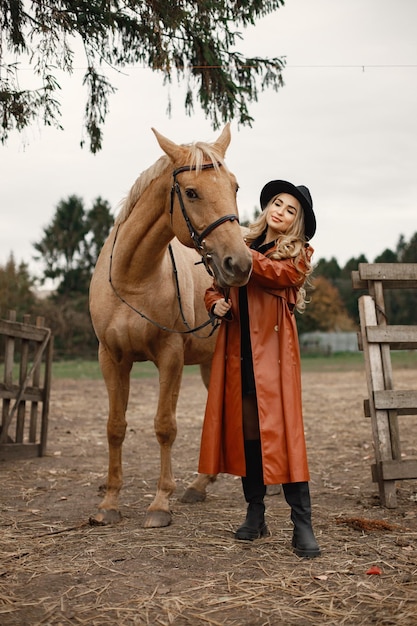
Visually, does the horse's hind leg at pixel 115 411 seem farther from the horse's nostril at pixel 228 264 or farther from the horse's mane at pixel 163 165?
the horse's nostril at pixel 228 264

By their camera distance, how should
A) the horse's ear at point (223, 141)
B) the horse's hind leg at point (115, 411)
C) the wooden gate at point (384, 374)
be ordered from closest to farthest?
the horse's ear at point (223, 141) → the horse's hind leg at point (115, 411) → the wooden gate at point (384, 374)

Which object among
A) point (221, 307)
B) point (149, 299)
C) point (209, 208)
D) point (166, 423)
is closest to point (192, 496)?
point (166, 423)

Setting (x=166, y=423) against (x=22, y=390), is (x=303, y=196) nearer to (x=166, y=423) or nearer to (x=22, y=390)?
(x=166, y=423)

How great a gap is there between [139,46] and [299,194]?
7.60 ft

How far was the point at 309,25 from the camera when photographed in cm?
583

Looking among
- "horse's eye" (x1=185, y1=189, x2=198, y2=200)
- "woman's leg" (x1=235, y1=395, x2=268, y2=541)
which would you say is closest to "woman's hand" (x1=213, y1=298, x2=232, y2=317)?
"woman's leg" (x1=235, y1=395, x2=268, y2=541)

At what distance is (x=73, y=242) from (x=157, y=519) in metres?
37.5

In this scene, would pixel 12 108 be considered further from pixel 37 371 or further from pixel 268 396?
pixel 37 371

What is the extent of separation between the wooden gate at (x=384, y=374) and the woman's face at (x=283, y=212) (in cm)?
142

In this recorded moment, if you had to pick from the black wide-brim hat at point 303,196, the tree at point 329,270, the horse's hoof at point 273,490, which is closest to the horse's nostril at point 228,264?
the black wide-brim hat at point 303,196

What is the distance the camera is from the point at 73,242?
3978 cm

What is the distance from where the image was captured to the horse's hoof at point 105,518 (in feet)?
12.9

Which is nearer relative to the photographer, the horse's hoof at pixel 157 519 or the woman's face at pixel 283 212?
the woman's face at pixel 283 212

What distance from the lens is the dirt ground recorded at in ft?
8.21
